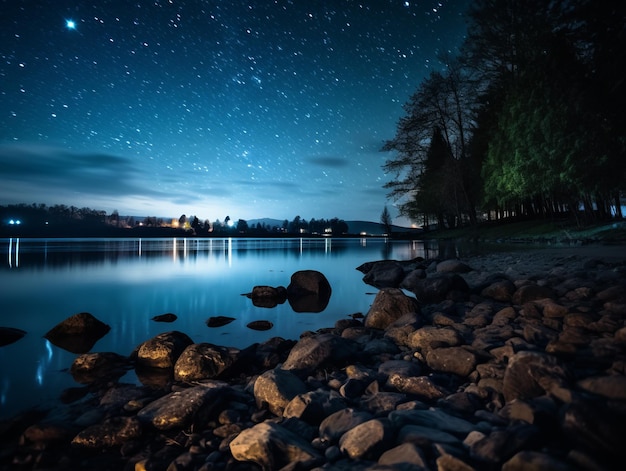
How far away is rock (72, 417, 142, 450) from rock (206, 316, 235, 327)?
4939 millimetres

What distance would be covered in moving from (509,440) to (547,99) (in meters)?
14.7

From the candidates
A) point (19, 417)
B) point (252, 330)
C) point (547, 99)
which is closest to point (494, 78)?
point (547, 99)

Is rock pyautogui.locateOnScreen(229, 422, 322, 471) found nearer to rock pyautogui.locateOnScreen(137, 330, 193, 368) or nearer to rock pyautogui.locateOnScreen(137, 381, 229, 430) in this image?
rock pyautogui.locateOnScreen(137, 381, 229, 430)

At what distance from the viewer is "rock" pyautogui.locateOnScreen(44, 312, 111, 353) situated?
676 cm

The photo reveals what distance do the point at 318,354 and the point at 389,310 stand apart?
8.58 ft

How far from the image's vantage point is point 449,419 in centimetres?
266

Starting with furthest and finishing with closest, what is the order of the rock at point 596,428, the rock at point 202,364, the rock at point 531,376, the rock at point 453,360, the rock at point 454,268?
the rock at point 454,268 → the rock at point 202,364 → the rock at point 453,360 → the rock at point 531,376 → the rock at point 596,428

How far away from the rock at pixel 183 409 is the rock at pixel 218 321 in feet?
15.1

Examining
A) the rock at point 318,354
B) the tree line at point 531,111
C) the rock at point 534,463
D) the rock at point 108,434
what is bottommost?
the rock at point 108,434

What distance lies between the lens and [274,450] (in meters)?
2.44

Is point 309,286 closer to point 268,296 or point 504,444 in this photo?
point 268,296

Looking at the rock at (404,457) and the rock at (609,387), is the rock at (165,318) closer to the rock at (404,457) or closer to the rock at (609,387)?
the rock at (404,457)

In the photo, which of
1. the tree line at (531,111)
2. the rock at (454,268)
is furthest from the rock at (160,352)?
the tree line at (531,111)

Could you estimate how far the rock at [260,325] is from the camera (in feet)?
25.7
